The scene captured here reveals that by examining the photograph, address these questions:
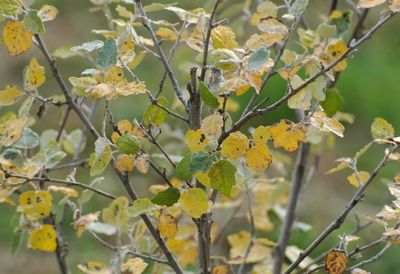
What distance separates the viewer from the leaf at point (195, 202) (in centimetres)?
90

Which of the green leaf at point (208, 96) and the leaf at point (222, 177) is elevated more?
the green leaf at point (208, 96)

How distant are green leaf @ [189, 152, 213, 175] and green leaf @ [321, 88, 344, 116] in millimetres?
270

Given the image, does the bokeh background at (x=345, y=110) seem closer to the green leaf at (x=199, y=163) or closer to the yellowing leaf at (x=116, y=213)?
the yellowing leaf at (x=116, y=213)

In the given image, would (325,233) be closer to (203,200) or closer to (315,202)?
(203,200)

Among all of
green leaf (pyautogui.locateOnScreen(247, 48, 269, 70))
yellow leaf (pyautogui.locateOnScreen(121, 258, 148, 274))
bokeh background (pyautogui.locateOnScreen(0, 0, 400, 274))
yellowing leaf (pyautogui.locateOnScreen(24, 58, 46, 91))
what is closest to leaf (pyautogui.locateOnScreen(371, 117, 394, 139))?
green leaf (pyautogui.locateOnScreen(247, 48, 269, 70))

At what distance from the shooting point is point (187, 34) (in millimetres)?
1187

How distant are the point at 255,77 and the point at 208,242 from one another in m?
0.27

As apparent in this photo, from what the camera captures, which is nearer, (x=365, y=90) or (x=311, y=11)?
(x=365, y=90)

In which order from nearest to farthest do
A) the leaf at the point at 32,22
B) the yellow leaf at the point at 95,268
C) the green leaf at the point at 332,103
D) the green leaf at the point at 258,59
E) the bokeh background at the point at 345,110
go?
the green leaf at the point at 258,59 → the leaf at the point at 32,22 → the green leaf at the point at 332,103 → the yellow leaf at the point at 95,268 → the bokeh background at the point at 345,110

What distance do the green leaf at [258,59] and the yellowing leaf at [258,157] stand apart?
136 mm

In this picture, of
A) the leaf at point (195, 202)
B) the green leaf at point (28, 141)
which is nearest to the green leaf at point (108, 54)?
the leaf at point (195, 202)

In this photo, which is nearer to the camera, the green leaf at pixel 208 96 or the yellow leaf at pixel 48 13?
the green leaf at pixel 208 96

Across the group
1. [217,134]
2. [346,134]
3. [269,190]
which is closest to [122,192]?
[346,134]

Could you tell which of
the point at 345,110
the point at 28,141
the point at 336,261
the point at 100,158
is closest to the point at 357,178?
the point at 336,261
